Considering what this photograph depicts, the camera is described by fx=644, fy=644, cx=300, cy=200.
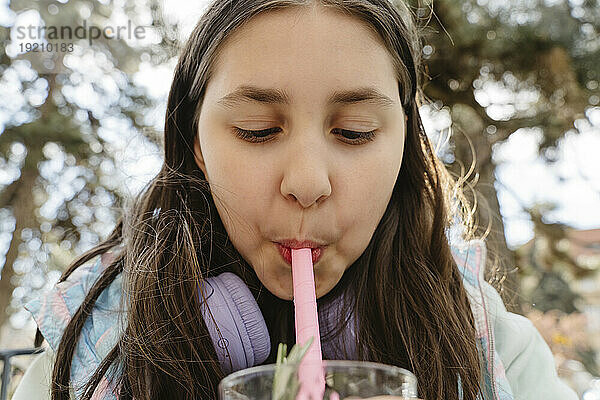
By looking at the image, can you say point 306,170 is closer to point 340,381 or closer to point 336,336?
point 336,336

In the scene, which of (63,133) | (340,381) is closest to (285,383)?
(340,381)

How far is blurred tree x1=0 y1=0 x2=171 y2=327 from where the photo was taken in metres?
3.97

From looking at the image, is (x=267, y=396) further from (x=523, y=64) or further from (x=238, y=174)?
(x=523, y=64)

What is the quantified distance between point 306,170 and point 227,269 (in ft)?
0.94

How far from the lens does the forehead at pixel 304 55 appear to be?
86cm

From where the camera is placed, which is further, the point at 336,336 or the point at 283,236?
the point at 336,336

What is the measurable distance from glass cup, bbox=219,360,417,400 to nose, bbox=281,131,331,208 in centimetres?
41

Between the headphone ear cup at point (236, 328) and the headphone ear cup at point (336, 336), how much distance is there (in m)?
0.13

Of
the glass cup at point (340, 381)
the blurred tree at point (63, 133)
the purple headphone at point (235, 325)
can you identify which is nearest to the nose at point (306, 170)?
the purple headphone at point (235, 325)

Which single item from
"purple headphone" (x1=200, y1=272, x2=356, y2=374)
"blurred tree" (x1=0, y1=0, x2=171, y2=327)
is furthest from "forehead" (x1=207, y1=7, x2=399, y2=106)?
"blurred tree" (x1=0, y1=0, x2=171, y2=327)

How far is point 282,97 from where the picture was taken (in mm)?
855

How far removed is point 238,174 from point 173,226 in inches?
8.6

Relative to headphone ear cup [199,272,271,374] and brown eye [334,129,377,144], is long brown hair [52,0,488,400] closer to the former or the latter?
headphone ear cup [199,272,271,374]

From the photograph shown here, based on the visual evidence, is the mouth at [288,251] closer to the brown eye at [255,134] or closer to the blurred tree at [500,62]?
the brown eye at [255,134]
